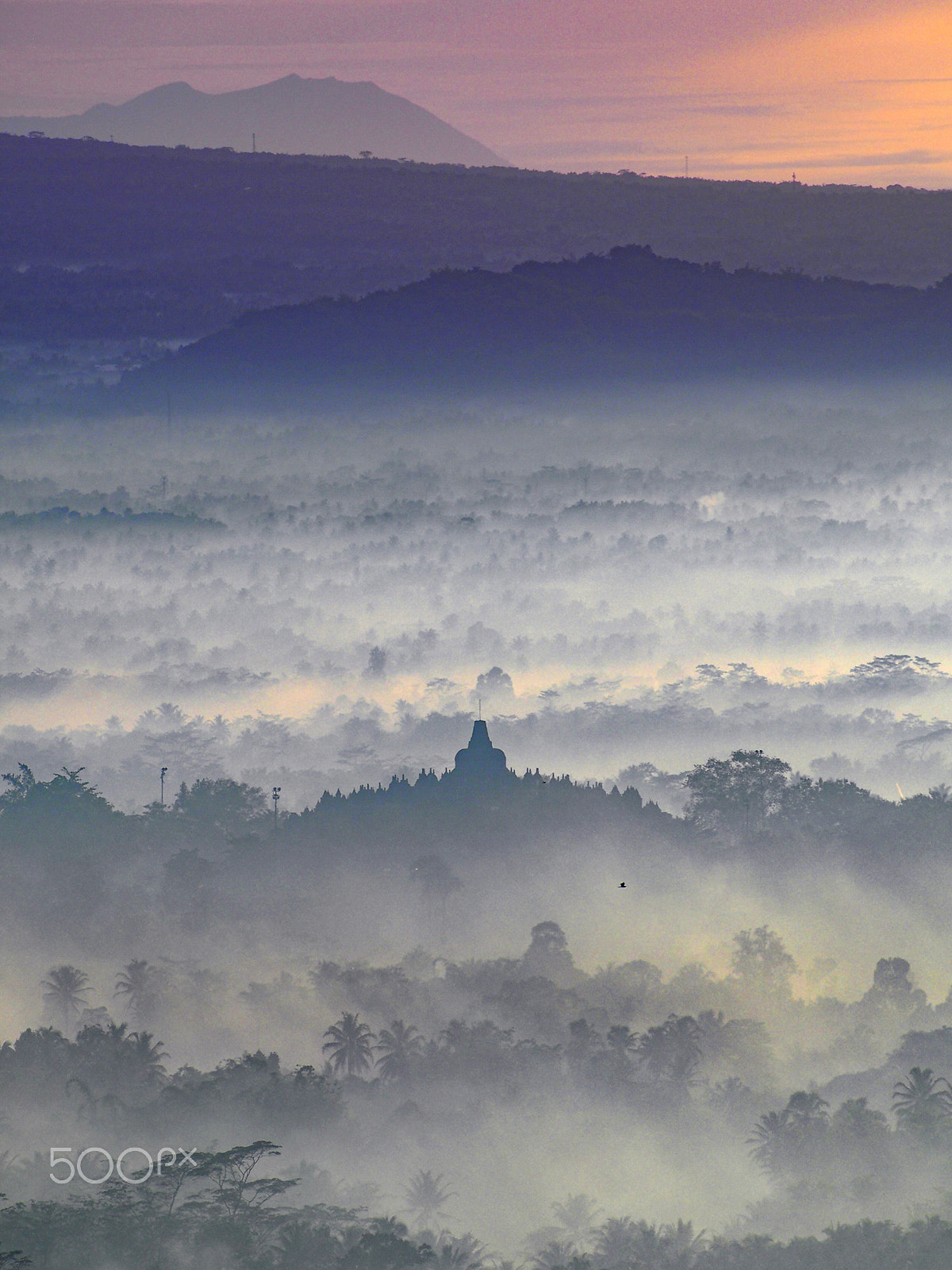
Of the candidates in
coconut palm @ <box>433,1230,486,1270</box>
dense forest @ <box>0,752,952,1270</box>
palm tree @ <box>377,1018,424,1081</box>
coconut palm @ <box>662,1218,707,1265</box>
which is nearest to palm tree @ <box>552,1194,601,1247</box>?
dense forest @ <box>0,752,952,1270</box>

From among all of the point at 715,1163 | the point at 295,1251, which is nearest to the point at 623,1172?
the point at 715,1163

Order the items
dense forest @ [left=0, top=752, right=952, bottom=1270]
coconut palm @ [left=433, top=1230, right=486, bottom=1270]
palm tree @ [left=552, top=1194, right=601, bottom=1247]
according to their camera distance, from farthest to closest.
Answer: palm tree @ [left=552, top=1194, right=601, bottom=1247], coconut palm @ [left=433, top=1230, right=486, bottom=1270], dense forest @ [left=0, top=752, right=952, bottom=1270]

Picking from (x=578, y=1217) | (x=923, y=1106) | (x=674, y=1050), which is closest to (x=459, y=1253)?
(x=578, y=1217)

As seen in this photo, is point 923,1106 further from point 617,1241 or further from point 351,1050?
point 351,1050

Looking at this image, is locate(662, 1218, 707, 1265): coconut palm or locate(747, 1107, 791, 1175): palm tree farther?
locate(747, 1107, 791, 1175): palm tree

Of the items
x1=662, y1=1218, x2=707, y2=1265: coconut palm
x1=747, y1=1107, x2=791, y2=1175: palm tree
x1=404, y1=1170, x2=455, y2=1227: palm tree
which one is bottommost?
x1=662, y1=1218, x2=707, y2=1265: coconut palm

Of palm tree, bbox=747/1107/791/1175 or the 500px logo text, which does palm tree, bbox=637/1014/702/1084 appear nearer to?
palm tree, bbox=747/1107/791/1175
